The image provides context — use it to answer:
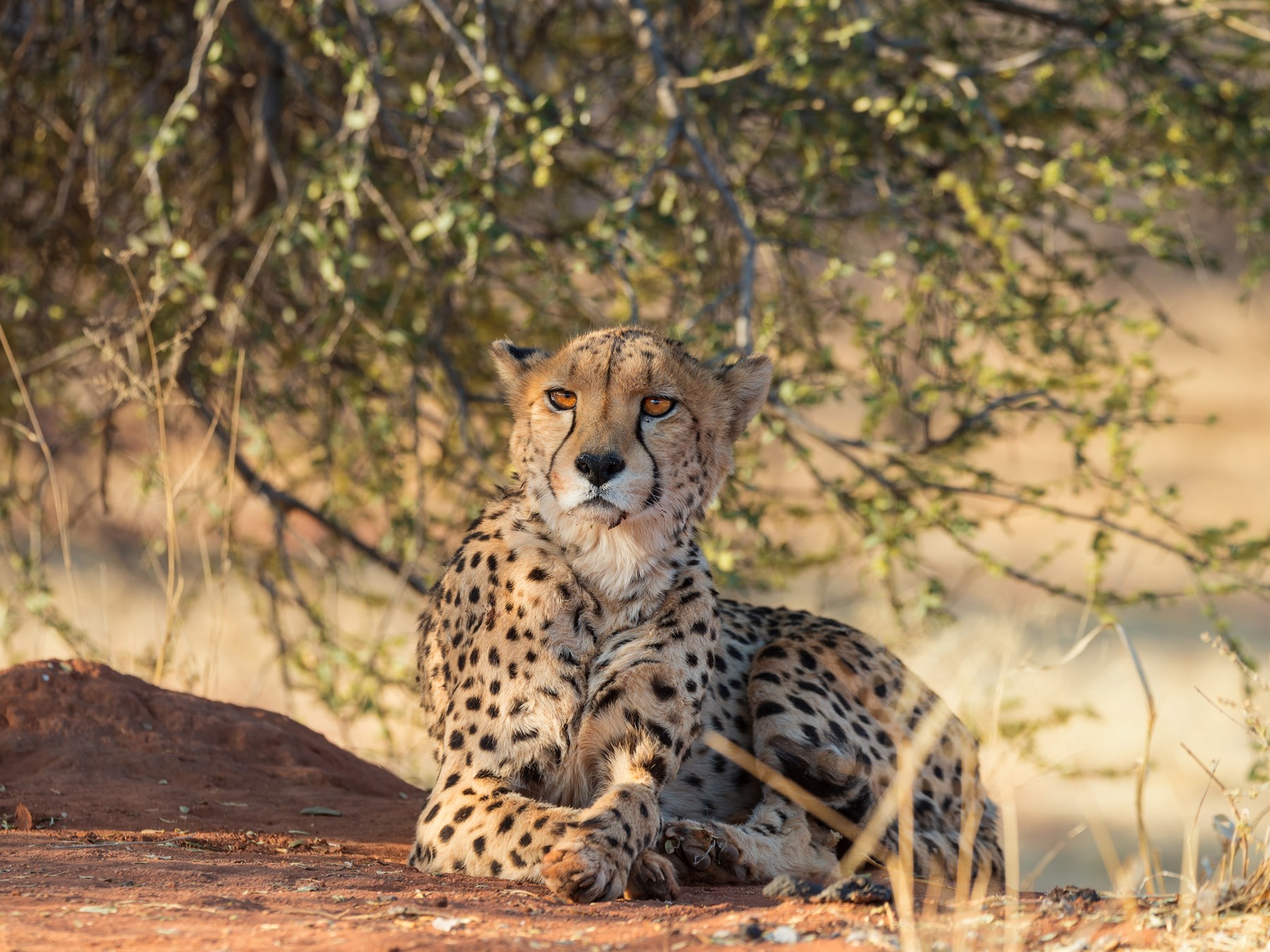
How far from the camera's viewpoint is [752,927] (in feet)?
6.97

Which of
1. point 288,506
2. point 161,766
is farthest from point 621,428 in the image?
point 288,506

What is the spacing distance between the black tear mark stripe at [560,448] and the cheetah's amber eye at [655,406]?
0.15 m

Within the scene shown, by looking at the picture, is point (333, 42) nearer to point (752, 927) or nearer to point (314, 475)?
point (314, 475)

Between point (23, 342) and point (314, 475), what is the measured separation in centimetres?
127

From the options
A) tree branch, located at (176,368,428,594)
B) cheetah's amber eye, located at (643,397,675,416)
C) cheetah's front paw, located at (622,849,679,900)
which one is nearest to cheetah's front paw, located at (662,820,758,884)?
cheetah's front paw, located at (622,849,679,900)

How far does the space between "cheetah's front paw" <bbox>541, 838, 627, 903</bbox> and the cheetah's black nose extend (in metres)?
0.68

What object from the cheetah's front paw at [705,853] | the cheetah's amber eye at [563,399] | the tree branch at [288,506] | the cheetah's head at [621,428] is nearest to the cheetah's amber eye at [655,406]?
the cheetah's head at [621,428]

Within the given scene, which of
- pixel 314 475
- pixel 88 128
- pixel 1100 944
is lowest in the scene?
pixel 1100 944

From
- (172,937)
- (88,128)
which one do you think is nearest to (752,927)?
(172,937)

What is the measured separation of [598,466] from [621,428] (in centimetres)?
14

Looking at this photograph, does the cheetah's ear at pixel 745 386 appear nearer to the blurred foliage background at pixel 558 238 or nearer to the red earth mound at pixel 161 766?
the blurred foliage background at pixel 558 238

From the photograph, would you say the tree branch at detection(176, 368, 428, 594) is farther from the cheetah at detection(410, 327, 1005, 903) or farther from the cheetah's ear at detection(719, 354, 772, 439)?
the cheetah's ear at detection(719, 354, 772, 439)

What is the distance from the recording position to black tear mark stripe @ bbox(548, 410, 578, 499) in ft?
9.52

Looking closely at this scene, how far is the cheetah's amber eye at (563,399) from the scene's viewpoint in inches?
117
